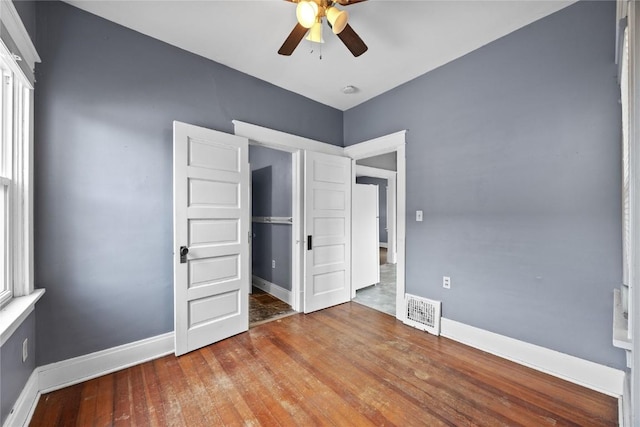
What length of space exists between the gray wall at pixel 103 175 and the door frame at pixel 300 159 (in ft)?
2.33

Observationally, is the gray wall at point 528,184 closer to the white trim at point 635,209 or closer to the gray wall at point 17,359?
the white trim at point 635,209

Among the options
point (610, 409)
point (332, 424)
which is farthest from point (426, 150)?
point (332, 424)

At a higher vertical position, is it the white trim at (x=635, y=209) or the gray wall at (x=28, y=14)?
the gray wall at (x=28, y=14)

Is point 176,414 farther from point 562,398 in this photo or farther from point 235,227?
point 562,398

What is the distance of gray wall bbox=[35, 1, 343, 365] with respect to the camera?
194cm

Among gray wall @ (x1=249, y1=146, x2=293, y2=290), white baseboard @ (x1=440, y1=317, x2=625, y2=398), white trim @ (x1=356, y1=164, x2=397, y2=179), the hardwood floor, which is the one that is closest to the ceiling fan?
gray wall @ (x1=249, y1=146, x2=293, y2=290)

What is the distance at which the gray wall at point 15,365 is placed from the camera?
4.59 feet

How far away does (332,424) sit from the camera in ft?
5.23

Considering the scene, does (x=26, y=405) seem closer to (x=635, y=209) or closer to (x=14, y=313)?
(x=14, y=313)

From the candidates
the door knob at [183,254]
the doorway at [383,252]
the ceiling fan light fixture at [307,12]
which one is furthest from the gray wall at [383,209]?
the ceiling fan light fixture at [307,12]

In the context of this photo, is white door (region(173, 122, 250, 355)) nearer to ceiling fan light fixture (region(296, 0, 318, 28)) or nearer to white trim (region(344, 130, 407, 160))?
ceiling fan light fixture (region(296, 0, 318, 28))

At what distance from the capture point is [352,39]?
1.93 metres

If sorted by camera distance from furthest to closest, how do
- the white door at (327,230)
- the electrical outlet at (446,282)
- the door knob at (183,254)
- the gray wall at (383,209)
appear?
1. the gray wall at (383,209)
2. the white door at (327,230)
3. the electrical outlet at (446,282)
4. the door knob at (183,254)

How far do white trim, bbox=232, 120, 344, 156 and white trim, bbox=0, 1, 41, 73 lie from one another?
57.8 inches
